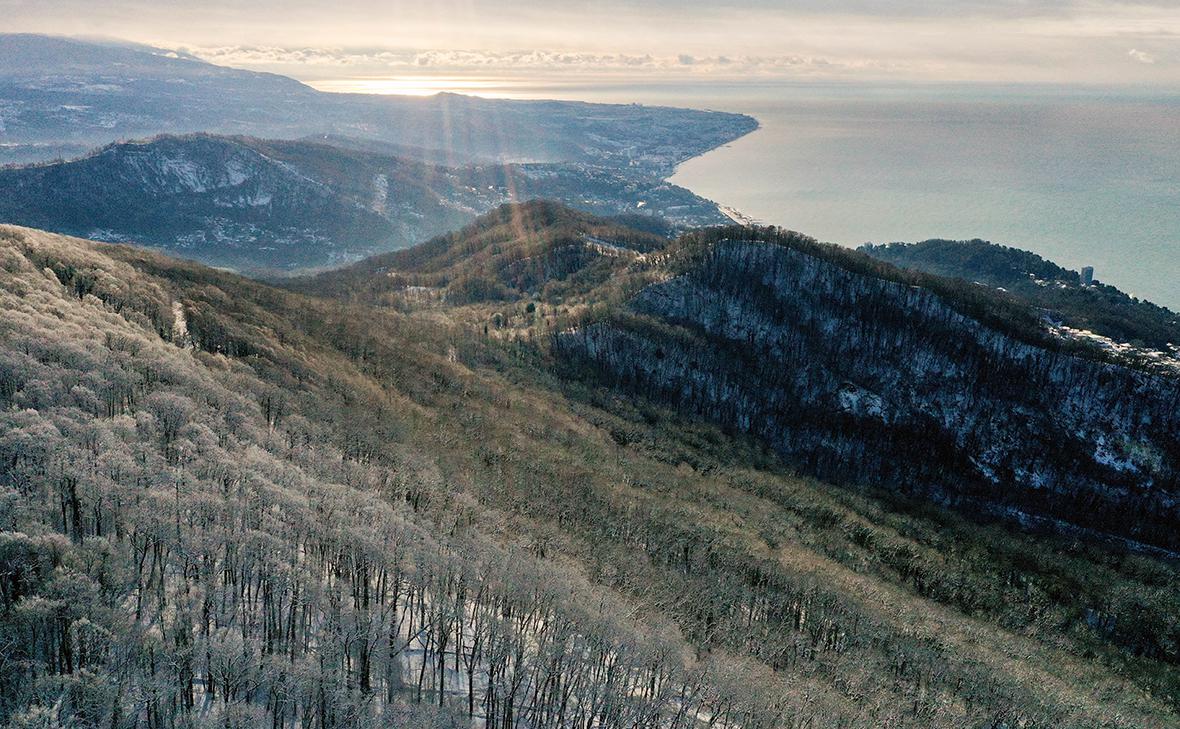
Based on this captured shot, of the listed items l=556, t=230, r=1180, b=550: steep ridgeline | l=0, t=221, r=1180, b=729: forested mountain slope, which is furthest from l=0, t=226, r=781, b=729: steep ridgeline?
l=556, t=230, r=1180, b=550: steep ridgeline

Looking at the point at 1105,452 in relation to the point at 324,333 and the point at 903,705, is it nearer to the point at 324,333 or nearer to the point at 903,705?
the point at 903,705

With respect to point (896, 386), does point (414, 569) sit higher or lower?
higher

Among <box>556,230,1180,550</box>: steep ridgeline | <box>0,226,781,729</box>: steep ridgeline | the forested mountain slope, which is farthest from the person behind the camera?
<box>556,230,1180,550</box>: steep ridgeline

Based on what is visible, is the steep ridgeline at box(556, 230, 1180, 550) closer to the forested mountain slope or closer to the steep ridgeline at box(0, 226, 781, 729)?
the forested mountain slope

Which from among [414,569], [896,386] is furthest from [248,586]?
[896,386]

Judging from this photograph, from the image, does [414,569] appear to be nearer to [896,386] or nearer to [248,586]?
[248,586]

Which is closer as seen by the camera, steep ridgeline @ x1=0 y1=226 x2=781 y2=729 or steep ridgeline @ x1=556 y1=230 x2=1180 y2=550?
steep ridgeline @ x1=0 y1=226 x2=781 y2=729
